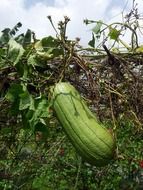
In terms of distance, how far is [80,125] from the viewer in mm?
2230

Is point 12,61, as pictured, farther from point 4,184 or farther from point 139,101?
point 4,184

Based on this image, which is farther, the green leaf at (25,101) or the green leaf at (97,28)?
the green leaf at (97,28)

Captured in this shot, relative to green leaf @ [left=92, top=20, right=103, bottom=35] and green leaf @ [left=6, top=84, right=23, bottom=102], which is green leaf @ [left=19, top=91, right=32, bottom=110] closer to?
green leaf @ [left=6, top=84, right=23, bottom=102]

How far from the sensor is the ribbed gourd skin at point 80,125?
2217 mm

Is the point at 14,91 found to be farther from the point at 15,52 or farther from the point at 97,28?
the point at 97,28

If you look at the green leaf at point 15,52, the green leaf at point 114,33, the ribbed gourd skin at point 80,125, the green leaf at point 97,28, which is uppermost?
the green leaf at point 97,28

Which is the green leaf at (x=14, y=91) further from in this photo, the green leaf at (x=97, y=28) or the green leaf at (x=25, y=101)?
the green leaf at (x=97, y=28)

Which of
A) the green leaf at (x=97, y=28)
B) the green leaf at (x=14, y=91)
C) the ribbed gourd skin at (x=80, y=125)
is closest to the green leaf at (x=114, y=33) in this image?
the green leaf at (x=97, y=28)

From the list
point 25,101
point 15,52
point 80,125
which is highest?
point 15,52

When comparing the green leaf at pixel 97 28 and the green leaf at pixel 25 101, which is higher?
the green leaf at pixel 97 28

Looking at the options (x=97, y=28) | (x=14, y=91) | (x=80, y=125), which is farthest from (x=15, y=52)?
(x=97, y=28)

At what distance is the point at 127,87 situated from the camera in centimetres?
236

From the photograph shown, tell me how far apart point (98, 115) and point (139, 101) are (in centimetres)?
18

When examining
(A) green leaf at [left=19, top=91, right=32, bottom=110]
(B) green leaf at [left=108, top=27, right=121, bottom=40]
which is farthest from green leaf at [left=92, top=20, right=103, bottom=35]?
Result: (A) green leaf at [left=19, top=91, right=32, bottom=110]
